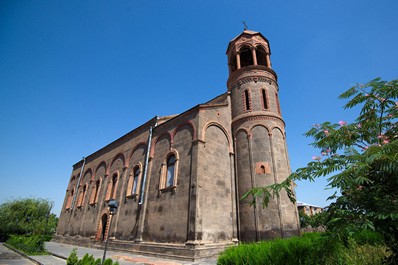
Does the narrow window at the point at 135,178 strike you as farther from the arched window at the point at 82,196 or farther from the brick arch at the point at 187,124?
the arched window at the point at 82,196

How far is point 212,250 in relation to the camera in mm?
→ 11070

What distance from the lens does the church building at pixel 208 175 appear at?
12117mm

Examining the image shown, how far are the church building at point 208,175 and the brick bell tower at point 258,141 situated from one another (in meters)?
0.06

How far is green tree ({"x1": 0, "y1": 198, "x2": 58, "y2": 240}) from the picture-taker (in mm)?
28441

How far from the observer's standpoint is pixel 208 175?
513 inches

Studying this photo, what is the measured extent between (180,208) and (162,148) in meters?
5.10

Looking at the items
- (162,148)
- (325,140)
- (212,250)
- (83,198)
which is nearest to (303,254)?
(325,140)

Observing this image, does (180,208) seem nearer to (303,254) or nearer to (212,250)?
(212,250)

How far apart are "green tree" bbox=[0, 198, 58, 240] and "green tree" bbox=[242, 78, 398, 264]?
3509 centimetres

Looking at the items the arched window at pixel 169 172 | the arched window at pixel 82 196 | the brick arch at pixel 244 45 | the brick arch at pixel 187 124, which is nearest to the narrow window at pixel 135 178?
the arched window at pixel 169 172

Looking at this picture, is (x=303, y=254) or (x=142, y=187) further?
(x=142, y=187)

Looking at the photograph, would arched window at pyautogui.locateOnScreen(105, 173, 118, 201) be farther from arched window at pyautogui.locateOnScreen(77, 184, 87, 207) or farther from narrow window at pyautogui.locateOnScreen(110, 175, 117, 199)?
arched window at pyautogui.locateOnScreen(77, 184, 87, 207)

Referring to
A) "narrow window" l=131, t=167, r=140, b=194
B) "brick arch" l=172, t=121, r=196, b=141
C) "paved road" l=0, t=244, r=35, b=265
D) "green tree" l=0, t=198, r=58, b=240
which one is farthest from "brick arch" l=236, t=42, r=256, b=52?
"green tree" l=0, t=198, r=58, b=240

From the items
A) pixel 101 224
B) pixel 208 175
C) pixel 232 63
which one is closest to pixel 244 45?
pixel 232 63
